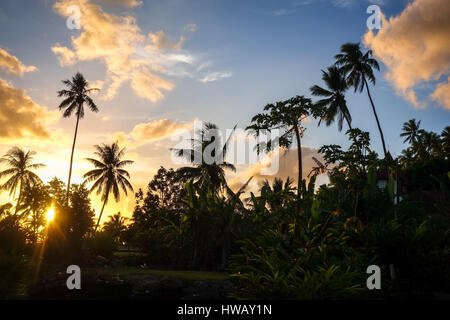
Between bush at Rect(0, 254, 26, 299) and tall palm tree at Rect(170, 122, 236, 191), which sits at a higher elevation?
tall palm tree at Rect(170, 122, 236, 191)

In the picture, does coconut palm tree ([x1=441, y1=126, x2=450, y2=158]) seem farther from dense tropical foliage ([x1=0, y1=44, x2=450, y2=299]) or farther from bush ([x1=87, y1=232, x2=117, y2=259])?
bush ([x1=87, y1=232, x2=117, y2=259])

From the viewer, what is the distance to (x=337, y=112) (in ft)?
119

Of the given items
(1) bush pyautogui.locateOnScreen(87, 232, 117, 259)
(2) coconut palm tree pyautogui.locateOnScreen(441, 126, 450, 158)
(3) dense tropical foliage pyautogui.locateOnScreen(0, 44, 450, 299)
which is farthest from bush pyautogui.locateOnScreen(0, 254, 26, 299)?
(2) coconut palm tree pyautogui.locateOnScreen(441, 126, 450, 158)

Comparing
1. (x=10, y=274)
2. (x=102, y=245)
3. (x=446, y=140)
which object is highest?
(x=446, y=140)

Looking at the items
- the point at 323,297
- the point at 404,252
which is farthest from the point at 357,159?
the point at 323,297

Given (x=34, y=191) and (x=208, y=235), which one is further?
(x=34, y=191)

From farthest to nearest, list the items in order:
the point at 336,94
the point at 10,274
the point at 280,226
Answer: the point at 336,94, the point at 280,226, the point at 10,274

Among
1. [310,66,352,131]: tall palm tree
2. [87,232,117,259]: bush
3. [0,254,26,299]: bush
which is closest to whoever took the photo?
[0,254,26,299]: bush

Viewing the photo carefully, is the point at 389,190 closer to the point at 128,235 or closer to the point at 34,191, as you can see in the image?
the point at 34,191

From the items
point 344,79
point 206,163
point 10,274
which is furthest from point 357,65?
point 10,274

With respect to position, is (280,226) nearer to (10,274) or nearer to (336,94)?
(10,274)

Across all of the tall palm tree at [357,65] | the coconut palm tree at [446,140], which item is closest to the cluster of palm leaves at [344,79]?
the tall palm tree at [357,65]
